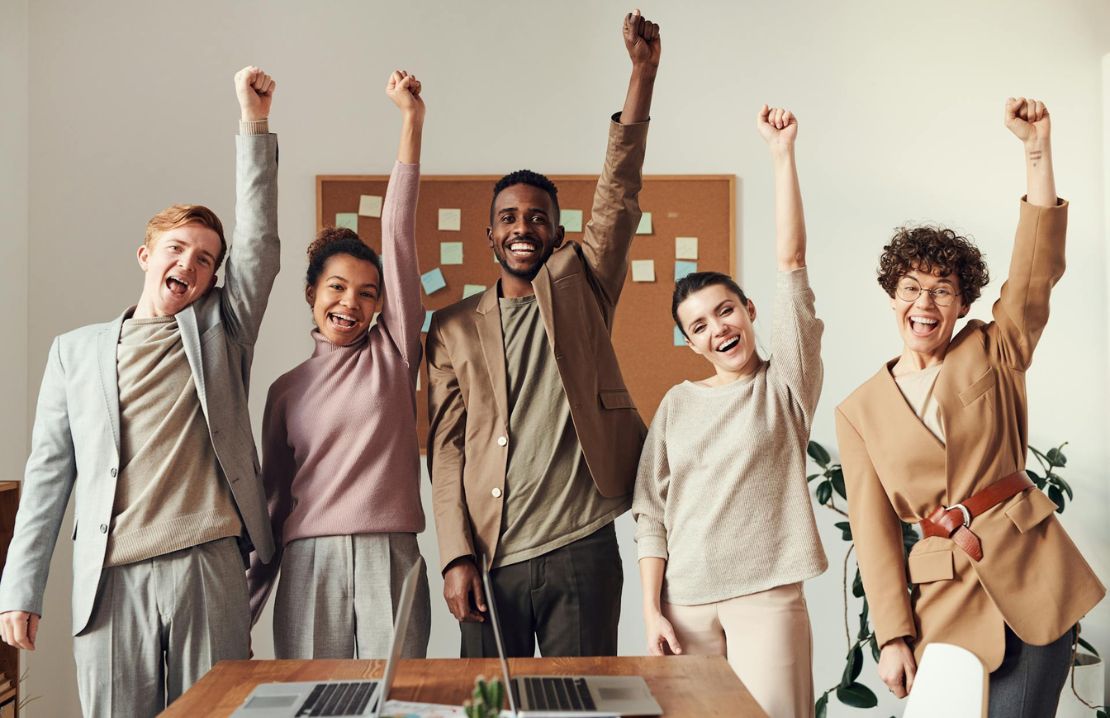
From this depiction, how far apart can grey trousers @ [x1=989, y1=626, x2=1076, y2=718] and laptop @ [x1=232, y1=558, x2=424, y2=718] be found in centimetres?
119

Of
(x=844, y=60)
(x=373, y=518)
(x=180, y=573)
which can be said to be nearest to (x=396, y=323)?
(x=373, y=518)

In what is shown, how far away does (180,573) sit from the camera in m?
2.00

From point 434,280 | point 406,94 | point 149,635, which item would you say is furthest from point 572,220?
point 149,635

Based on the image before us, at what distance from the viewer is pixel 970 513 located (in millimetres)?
1878

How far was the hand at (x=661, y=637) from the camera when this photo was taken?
193cm

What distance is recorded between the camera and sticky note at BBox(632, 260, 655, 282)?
3602 millimetres

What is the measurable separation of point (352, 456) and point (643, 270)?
1710 millimetres

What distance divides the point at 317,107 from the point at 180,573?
2134 millimetres

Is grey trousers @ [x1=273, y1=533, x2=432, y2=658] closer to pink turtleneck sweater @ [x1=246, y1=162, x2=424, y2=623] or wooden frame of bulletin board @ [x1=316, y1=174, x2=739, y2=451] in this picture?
pink turtleneck sweater @ [x1=246, y1=162, x2=424, y2=623]

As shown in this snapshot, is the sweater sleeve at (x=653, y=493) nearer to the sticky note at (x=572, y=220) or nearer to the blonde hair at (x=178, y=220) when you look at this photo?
the blonde hair at (x=178, y=220)

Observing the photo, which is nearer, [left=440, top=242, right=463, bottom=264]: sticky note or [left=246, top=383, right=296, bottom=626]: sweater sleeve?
[left=246, top=383, right=296, bottom=626]: sweater sleeve

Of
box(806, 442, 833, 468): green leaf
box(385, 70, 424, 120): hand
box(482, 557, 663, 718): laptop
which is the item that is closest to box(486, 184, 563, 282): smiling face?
box(385, 70, 424, 120): hand

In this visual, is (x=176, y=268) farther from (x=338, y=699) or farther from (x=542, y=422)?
(x=338, y=699)

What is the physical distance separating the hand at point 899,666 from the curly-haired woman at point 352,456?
1003 millimetres
